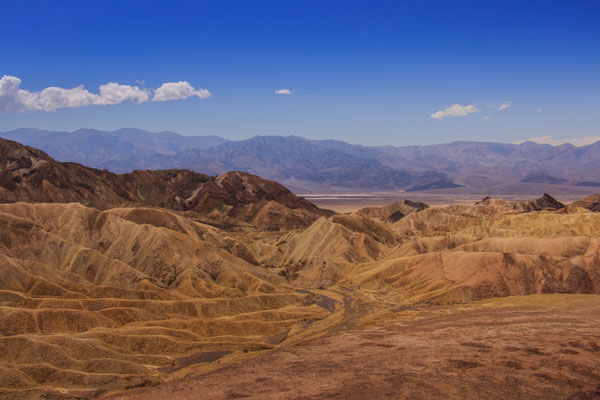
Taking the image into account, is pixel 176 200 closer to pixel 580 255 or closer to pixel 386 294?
pixel 386 294

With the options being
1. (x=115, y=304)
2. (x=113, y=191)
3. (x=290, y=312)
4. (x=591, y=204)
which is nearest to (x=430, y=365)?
(x=290, y=312)

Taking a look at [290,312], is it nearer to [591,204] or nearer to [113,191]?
[113,191]

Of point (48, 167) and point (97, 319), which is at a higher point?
point (48, 167)

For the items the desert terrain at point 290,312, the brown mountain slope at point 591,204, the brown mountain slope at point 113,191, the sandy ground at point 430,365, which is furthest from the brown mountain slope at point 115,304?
the brown mountain slope at point 591,204

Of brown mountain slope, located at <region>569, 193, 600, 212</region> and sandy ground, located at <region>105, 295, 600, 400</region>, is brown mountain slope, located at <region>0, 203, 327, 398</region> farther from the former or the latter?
brown mountain slope, located at <region>569, 193, 600, 212</region>

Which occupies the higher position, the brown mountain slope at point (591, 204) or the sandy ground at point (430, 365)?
the brown mountain slope at point (591, 204)

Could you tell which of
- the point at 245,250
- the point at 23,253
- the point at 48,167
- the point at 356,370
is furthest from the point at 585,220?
the point at 48,167

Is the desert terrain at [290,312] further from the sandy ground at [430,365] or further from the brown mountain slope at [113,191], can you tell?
the brown mountain slope at [113,191]
